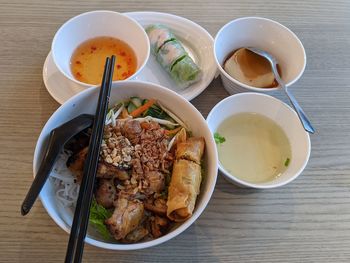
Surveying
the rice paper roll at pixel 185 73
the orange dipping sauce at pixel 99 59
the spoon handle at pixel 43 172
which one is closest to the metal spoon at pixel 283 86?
the rice paper roll at pixel 185 73

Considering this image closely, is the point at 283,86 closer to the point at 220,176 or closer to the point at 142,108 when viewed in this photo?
the point at 220,176

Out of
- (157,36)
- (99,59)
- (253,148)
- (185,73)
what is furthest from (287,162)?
(99,59)

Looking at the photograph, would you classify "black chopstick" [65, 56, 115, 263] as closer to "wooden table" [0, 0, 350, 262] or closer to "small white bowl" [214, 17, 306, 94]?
"wooden table" [0, 0, 350, 262]

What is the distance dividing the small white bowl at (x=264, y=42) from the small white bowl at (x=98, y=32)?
30 centimetres

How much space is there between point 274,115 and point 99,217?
2.32 ft

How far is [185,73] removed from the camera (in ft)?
4.28

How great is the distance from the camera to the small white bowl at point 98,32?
1.30m

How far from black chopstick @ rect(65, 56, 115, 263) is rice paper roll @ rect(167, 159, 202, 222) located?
8.7 inches

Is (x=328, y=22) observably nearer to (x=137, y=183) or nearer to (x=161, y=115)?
(x=161, y=115)

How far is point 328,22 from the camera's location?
5.41ft

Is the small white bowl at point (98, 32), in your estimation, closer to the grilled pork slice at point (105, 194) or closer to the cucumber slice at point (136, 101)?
the cucumber slice at point (136, 101)

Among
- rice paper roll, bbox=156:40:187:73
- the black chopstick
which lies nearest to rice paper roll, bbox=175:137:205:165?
the black chopstick

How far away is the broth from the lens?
44.8 inches

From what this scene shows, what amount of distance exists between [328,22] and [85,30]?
116cm
